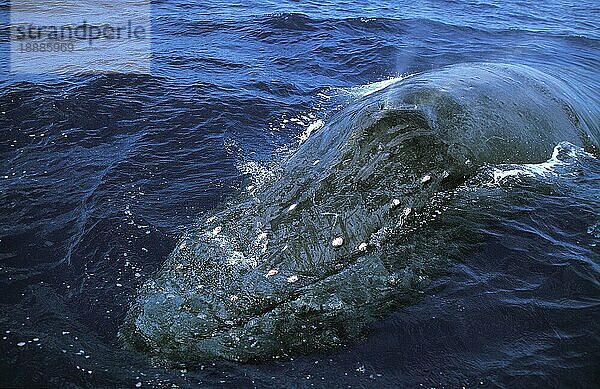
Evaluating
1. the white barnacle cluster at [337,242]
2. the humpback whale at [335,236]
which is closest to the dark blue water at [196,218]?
the humpback whale at [335,236]

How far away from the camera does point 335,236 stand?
18.0 feet

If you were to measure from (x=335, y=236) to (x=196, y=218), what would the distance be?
1.93m

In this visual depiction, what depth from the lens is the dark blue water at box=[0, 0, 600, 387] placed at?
15.0 ft

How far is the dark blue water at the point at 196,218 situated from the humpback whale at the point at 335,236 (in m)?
0.22

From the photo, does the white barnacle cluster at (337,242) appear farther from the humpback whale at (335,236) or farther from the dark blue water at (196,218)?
the dark blue water at (196,218)

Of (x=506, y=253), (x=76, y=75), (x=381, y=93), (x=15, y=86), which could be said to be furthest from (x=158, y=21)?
(x=506, y=253)

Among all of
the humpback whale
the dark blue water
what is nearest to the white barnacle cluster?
the humpback whale

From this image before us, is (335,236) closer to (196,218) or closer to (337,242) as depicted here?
(337,242)

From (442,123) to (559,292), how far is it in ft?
7.52

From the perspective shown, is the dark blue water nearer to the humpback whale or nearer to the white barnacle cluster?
the humpback whale

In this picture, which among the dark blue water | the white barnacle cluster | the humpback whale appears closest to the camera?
the dark blue water

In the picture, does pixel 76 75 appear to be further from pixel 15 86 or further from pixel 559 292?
pixel 559 292

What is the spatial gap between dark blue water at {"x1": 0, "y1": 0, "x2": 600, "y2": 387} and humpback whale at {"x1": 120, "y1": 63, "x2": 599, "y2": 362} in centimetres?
22

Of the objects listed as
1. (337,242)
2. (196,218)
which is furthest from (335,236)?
(196,218)
